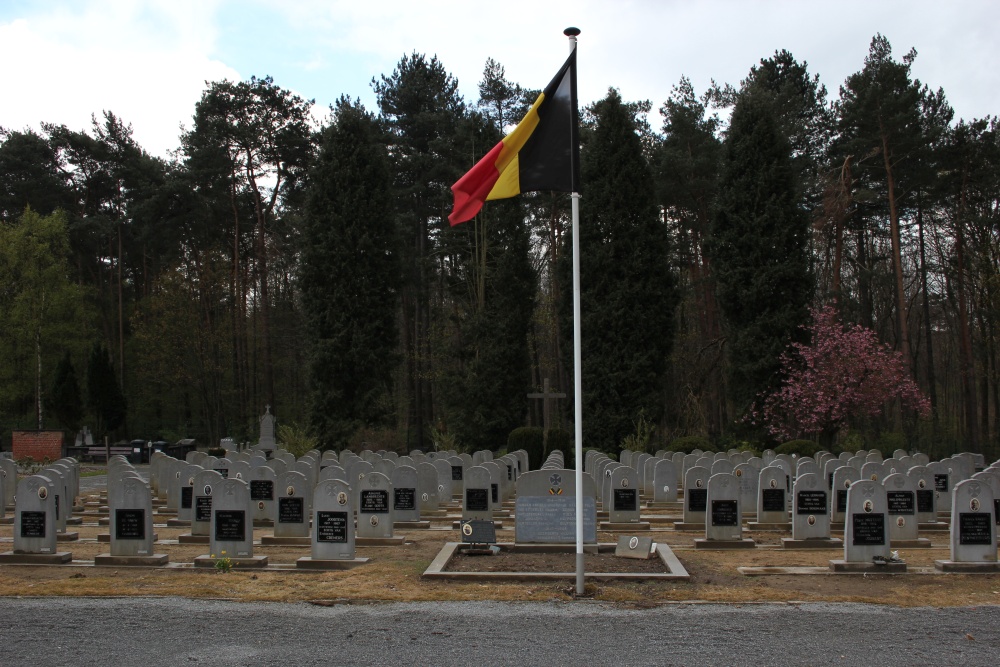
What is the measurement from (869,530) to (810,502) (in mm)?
2091

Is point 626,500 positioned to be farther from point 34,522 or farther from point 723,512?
point 34,522

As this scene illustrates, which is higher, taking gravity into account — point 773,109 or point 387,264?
point 773,109

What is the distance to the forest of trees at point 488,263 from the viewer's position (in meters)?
30.3

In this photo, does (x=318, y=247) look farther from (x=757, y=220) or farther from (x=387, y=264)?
(x=757, y=220)

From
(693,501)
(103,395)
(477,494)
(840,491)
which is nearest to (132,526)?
(477,494)

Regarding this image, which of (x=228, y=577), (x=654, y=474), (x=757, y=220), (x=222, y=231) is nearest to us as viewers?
(x=228, y=577)

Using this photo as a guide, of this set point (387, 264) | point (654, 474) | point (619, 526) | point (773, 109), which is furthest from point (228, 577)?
point (773, 109)

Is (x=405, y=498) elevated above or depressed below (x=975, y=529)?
below

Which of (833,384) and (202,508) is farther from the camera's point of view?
(833,384)

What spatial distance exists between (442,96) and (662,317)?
1731cm

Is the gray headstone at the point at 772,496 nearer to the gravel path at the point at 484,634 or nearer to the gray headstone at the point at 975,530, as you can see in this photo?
the gray headstone at the point at 975,530

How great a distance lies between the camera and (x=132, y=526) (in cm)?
1027

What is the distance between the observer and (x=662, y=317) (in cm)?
3164

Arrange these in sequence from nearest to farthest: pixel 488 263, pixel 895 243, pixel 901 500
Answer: pixel 901 500
pixel 895 243
pixel 488 263
